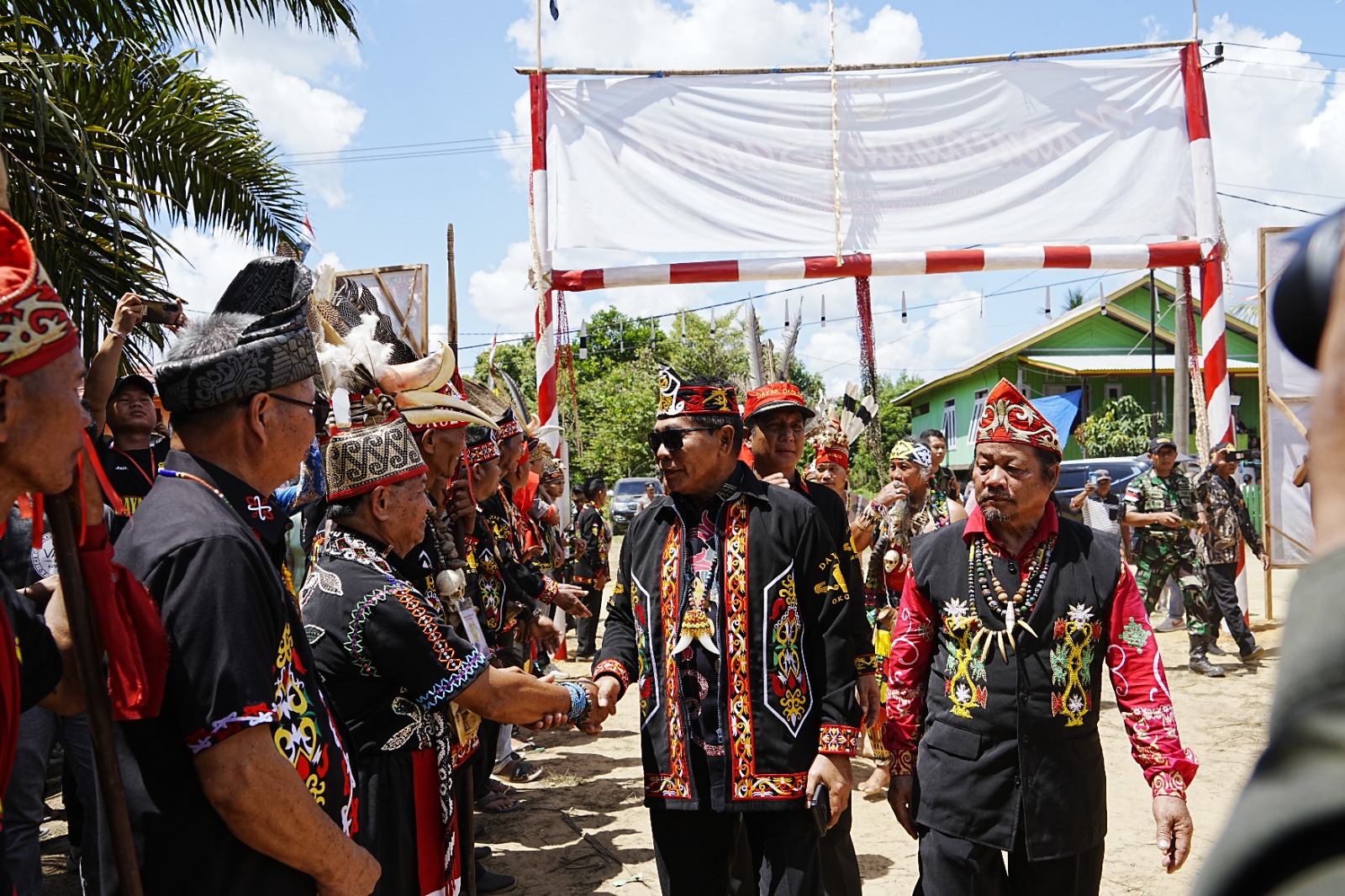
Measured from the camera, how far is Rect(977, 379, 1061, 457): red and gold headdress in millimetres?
3398

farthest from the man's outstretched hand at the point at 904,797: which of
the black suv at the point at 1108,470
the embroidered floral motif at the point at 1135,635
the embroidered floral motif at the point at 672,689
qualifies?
the black suv at the point at 1108,470

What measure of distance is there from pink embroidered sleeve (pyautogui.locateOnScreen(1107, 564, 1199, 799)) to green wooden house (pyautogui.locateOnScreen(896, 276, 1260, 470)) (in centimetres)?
3016

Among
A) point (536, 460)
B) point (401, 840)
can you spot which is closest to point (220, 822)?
point (401, 840)

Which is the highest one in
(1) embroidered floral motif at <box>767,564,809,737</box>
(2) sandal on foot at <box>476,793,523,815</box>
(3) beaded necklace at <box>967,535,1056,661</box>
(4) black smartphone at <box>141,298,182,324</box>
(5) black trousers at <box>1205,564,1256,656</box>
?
(4) black smartphone at <box>141,298,182,324</box>

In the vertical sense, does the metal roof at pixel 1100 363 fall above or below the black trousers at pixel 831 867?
above

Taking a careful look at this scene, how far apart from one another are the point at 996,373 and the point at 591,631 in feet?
95.7

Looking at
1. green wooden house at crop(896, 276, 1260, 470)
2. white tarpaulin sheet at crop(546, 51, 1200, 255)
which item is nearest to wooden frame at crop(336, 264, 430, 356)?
white tarpaulin sheet at crop(546, 51, 1200, 255)

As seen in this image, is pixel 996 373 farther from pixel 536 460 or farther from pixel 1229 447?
pixel 536 460

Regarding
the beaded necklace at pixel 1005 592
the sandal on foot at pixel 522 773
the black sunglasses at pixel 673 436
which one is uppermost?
the black sunglasses at pixel 673 436

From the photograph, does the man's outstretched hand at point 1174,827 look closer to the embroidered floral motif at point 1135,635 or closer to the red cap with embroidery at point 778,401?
the embroidered floral motif at point 1135,635

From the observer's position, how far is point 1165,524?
34.0ft

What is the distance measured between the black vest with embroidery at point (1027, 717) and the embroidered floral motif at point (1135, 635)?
7 centimetres

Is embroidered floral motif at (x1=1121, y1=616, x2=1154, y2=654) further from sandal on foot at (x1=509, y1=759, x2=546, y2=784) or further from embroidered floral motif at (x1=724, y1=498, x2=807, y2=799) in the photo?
sandal on foot at (x1=509, y1=759, x2=546, y2=784)

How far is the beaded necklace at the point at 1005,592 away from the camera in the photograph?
324 centimetres
